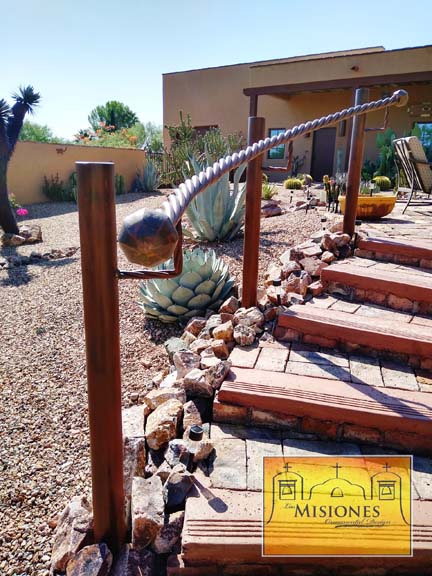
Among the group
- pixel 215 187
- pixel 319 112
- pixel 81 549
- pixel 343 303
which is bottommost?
pixel 81 549

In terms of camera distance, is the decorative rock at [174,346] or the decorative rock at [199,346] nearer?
the decorative rock at [199,346]

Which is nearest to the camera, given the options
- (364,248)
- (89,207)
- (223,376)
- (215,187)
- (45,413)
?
(89,207)

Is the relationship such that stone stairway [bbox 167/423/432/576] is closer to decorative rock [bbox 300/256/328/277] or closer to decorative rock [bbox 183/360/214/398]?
decorative rock [bbox 183/360/214/398]

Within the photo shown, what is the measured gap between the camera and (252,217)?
2471 mm

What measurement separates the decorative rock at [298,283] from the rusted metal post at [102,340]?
1639 mm

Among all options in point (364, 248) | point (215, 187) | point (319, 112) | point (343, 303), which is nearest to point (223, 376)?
point (343, 303)

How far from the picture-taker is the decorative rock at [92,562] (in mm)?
1224

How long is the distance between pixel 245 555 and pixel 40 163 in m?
11.8

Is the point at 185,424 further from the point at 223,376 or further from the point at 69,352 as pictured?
the point at 69,352

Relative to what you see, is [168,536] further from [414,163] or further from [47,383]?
[414,163]

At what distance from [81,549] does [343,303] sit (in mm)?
1833

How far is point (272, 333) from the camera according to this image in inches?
91.7

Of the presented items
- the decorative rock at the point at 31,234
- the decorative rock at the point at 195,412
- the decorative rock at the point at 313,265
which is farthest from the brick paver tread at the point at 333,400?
the decorative rock at the point at 31,234

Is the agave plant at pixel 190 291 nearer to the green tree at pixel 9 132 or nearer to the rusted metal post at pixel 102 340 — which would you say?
the rusted metal post at pixel 102 340
